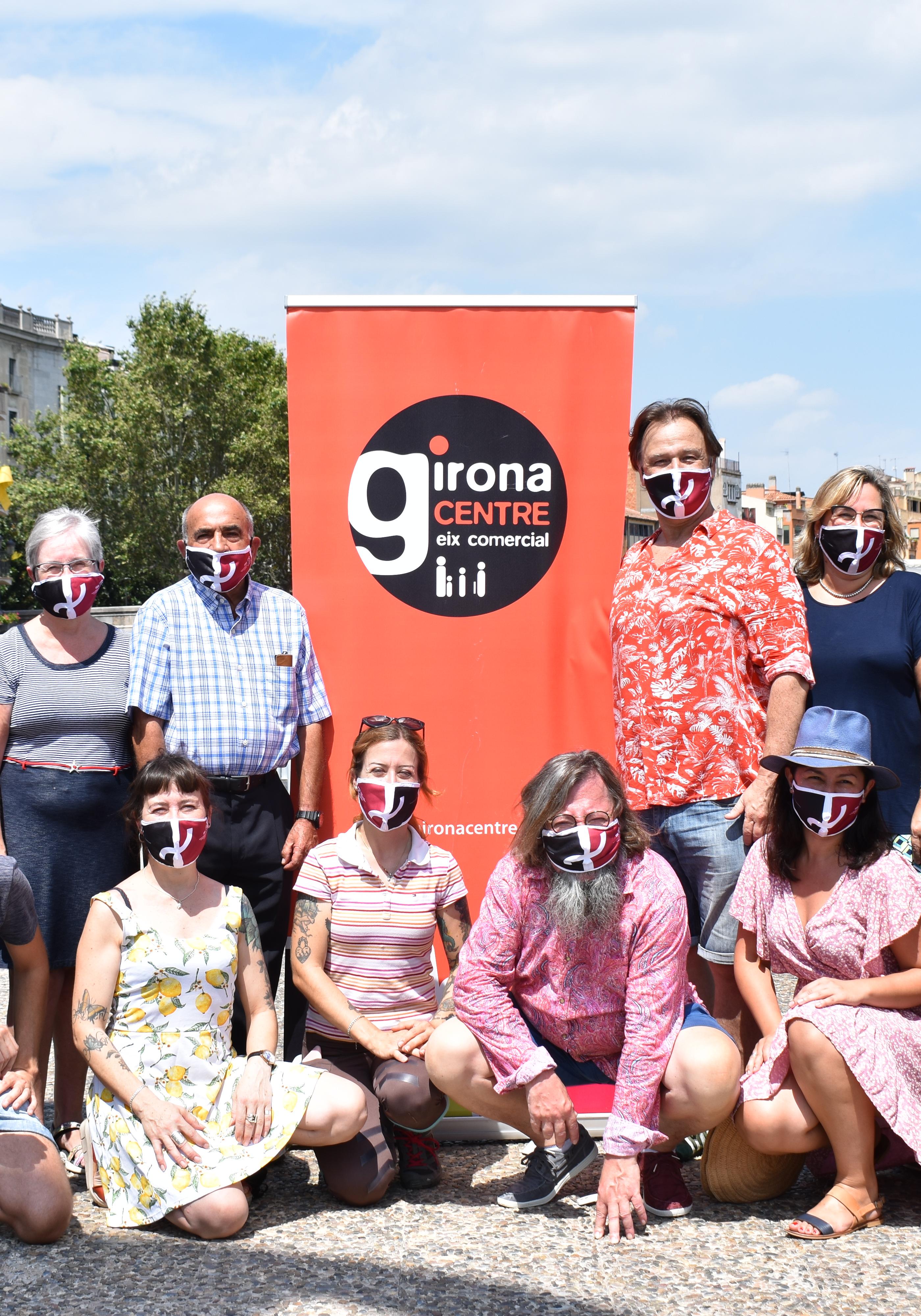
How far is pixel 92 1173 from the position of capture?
3346mm

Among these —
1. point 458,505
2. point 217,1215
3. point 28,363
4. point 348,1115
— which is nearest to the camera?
point 217,1215

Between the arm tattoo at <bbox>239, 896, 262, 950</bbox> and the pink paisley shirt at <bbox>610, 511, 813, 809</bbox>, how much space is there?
3.77 ft

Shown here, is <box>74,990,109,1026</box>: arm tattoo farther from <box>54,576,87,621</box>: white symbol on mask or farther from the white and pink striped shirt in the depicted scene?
<box>54,576,87,621</box>: white symbol on mask

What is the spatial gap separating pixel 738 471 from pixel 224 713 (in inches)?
4565

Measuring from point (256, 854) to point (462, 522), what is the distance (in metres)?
1.27

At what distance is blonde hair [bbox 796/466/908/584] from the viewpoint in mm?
3854

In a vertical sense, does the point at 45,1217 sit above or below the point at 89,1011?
below

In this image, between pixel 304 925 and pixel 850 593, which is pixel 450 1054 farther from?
pixel 850 593

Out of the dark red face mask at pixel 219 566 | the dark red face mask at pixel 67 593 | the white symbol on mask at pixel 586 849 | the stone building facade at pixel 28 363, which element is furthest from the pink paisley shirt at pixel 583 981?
the stone building facade at pixel 28 363

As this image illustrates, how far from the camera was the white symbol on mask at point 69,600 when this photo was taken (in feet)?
12.3

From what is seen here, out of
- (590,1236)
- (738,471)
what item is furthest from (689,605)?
(738,471)

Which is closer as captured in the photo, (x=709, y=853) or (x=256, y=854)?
(x=709, y=853)

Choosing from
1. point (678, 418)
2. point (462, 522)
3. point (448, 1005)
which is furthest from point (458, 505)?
point (448, 1005)

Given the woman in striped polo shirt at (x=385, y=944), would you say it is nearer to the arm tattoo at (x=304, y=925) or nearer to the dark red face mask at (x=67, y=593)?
the arm tattoo at (x=304, y=925)
